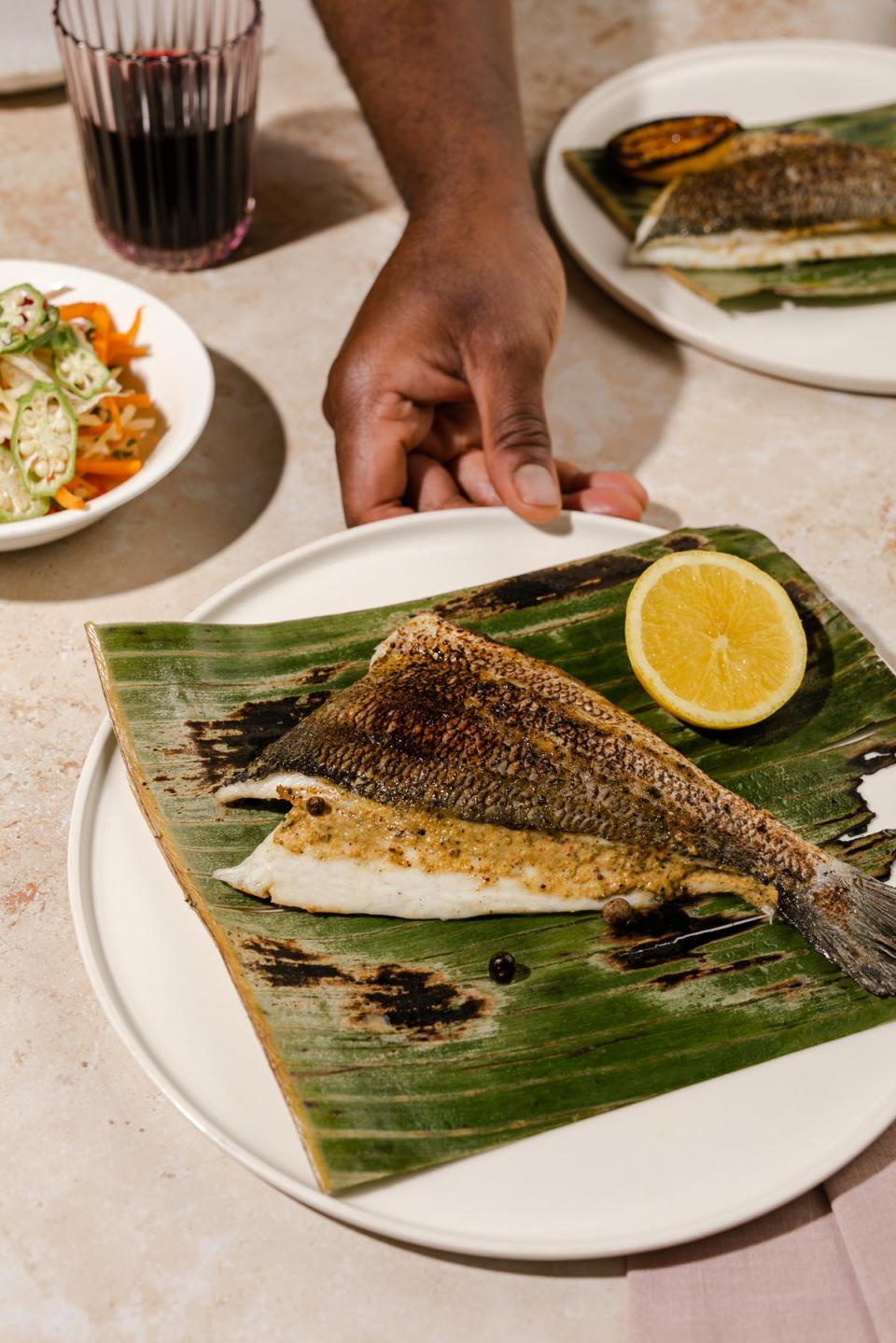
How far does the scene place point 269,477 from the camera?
260cm

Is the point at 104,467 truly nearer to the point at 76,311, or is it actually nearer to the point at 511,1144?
the point at 76,311

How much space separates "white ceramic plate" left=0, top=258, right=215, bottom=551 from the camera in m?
2.16

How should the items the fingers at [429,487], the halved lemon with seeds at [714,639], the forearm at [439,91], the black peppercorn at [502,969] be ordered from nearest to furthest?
1. the black peppercorn at [502,969]
2. the halved lemon with seeds at [714,639]
3. the fingers at [429,487]
4. the forearm at [439,91]

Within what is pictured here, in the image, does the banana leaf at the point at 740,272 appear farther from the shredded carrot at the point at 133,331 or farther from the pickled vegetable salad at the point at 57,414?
the pickled vegetable salad at the point at 57,414

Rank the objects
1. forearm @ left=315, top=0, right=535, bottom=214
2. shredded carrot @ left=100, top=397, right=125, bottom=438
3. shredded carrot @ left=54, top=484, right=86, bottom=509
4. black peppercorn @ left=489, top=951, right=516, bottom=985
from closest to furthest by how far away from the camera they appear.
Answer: black peppercorn @ left=489, top=951, right=516, bottom=985 < shredded carrot @ left=54, top=484, right=86, bottom=509 < shredded carrot @ left=100, top=397, right=125, bottom=438 < forearm @ left=315, top=0, right=535, bottom=214

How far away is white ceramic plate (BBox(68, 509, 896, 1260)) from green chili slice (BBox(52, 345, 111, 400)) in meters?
0.90

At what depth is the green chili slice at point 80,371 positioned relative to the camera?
89.2 inches

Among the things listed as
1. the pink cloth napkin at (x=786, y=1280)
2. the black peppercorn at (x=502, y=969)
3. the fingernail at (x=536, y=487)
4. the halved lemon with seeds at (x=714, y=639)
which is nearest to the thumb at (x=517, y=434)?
the fingernail at (x=536, y=487)

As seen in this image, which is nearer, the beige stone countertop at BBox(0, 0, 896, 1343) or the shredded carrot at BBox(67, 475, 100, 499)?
the beige stone countertop at BBox(0, 0, 896, 1343)

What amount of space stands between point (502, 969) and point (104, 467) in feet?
4.11

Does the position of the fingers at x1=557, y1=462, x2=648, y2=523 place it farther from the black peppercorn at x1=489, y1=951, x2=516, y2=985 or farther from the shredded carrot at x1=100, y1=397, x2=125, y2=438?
the black peppercorn at x1=489, y1=951, x2=516, y2=985

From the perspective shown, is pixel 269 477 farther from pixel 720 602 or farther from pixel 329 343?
pixel 720 602

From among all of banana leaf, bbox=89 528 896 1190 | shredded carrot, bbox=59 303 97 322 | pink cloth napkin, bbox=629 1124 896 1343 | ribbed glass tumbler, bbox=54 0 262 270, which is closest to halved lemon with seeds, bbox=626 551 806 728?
banana leaf, bbox=89 528 896 1190

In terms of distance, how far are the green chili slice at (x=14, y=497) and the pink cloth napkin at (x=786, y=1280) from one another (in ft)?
5.29
